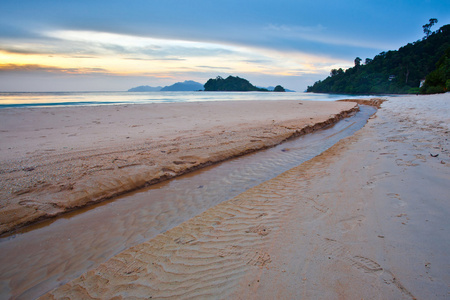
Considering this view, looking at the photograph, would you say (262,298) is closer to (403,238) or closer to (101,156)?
(403,238)

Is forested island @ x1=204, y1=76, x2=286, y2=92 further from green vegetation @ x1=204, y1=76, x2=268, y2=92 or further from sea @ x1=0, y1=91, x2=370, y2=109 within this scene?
sea @ x1=0, y1=91, x2=370, y2=109

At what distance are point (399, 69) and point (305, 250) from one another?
3680 inches

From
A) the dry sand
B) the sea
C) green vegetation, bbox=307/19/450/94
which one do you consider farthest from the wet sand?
green vegetation, bbox=307/19/450/94

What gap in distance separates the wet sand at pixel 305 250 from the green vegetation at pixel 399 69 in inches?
2095

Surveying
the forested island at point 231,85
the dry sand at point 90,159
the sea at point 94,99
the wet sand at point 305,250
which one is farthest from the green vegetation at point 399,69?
the wet sand at point 305,250

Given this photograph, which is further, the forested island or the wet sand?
the forested island

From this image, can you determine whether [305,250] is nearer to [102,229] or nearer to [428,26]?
[102,229]

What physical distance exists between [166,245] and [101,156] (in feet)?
12.5

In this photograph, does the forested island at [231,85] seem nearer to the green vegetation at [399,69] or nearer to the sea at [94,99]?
the green vegetation at [399,69]

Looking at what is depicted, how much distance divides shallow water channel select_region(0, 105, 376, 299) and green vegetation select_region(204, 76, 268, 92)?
121007 millimetres

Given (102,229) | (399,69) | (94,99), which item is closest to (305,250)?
(102,229)

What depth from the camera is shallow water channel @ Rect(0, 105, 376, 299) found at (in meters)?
2.42

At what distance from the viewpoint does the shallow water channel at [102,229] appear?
242 centimetres

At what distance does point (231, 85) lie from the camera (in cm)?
12194
